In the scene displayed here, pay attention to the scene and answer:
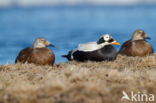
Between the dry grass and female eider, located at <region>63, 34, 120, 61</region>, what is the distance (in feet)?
7.46

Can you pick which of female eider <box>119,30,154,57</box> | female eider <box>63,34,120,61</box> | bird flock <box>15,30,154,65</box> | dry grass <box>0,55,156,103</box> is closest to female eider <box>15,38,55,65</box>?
bird flock <box>15,30,154,65</box>

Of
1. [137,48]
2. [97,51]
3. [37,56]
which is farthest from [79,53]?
[137,48]

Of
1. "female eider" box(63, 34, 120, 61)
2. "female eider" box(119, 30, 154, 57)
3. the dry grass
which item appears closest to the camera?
the dry grass

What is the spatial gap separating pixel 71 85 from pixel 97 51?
12.2 ft

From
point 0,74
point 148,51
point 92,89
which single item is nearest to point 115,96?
point 92,89

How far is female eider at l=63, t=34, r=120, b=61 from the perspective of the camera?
9.46 metres

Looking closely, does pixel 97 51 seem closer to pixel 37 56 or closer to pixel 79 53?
pixel 79 53

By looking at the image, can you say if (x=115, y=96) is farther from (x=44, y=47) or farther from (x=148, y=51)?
(x=148, y=51)

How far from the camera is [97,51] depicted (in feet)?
31.3

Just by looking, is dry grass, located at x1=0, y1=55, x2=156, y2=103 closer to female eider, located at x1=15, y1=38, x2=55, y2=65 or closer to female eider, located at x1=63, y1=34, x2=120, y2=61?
female eider, located at x1=15, y1=38, x2=55, y2=65

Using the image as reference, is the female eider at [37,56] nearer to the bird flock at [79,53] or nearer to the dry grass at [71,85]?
the bird flock at [79,53]

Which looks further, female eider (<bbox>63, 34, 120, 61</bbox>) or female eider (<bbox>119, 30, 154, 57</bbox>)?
female eider (<bbox>119, 30, 154, 57</bbox>)

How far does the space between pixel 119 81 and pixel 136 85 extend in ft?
0.94

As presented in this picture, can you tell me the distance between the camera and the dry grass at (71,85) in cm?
548
